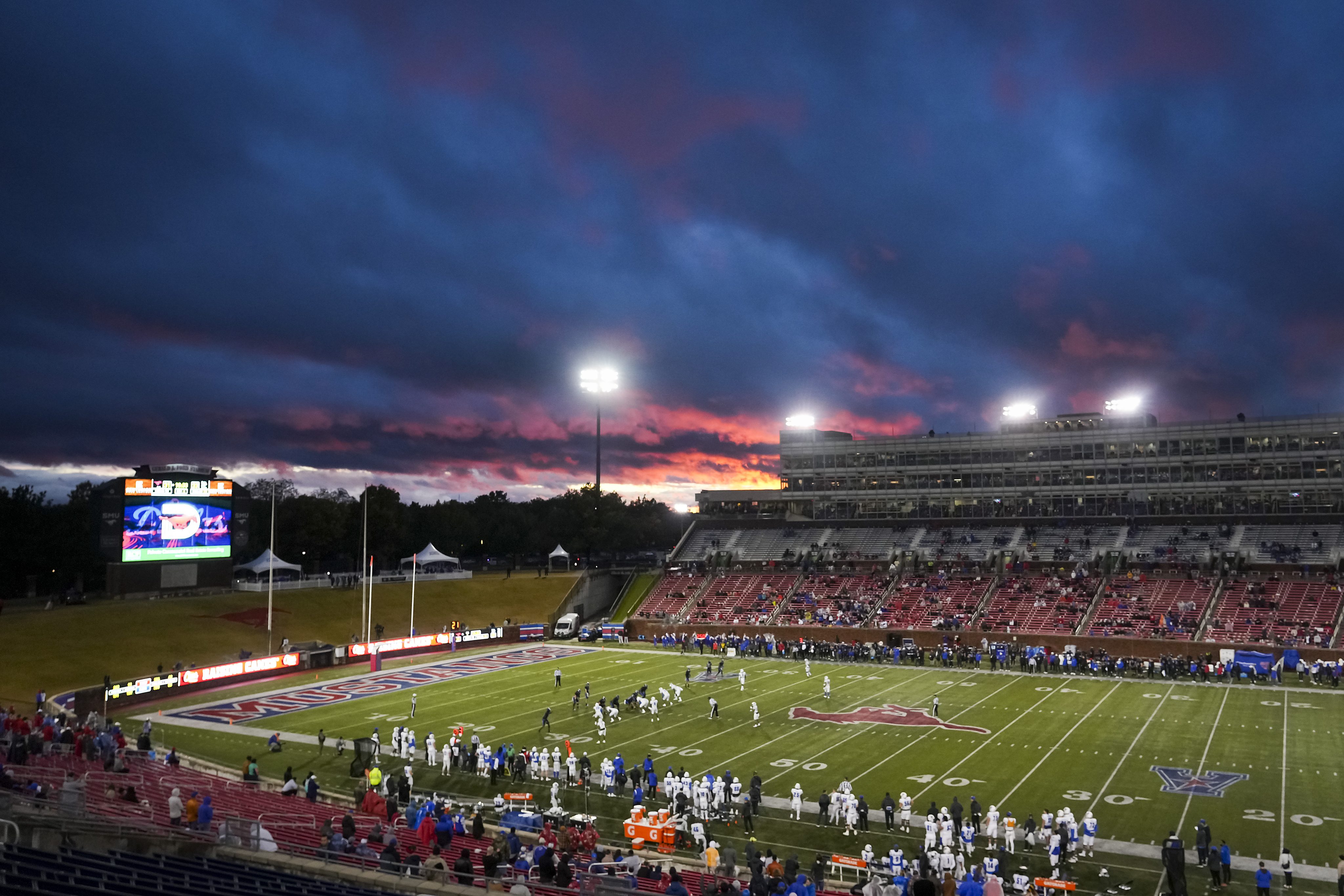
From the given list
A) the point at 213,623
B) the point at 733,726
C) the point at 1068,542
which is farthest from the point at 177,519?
the point at 1068,542

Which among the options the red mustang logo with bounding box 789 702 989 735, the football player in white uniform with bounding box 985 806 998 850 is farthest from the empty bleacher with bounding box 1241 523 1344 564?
the football player in white uniform with bounding box 985 806 998 850

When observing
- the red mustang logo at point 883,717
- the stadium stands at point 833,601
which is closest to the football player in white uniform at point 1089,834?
the red mustang logo at point 883,717

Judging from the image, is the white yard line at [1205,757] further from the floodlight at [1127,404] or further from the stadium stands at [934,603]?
the floodlight at [1127,404]

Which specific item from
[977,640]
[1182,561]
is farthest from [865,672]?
[1182,561]

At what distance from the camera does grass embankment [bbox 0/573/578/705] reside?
4569cm

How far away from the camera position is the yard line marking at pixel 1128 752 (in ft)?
84.6

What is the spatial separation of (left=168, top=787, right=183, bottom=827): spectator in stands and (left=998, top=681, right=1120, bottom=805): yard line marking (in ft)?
67.5

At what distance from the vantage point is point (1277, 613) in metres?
53.9

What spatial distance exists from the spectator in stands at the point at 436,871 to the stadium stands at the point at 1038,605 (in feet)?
160

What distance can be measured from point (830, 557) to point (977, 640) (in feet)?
63.5

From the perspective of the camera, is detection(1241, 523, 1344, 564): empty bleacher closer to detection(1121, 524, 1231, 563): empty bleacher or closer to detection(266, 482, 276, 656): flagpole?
detection(1121, 524, 1231, 563): empty bleacher

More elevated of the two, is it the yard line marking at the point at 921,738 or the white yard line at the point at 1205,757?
the white yard line at the point at 1205,757

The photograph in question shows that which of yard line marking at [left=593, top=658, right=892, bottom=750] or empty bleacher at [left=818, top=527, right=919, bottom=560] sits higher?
empty bleacher at [left=818, top=527, right=919, bottom=560]

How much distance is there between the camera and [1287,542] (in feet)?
208
